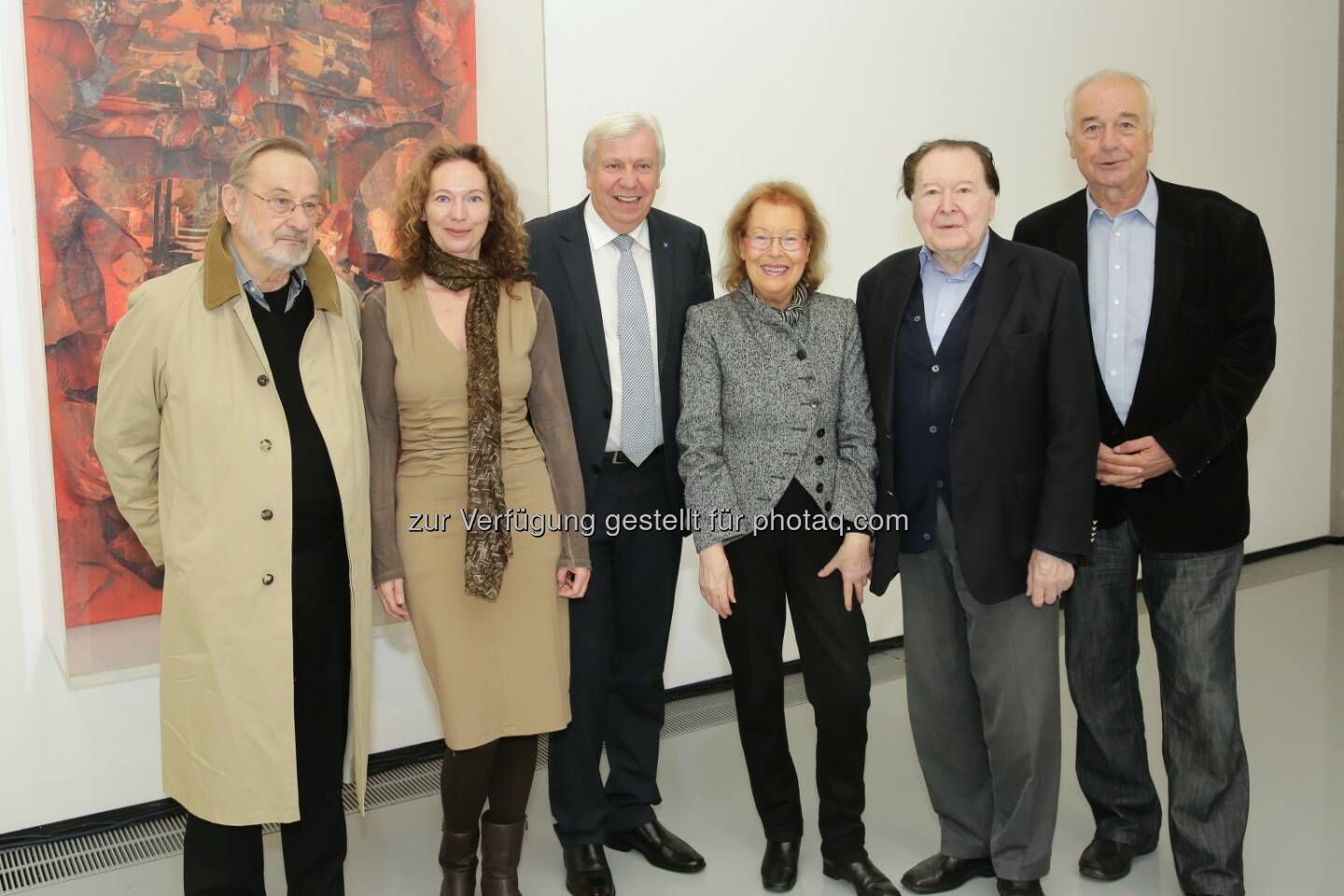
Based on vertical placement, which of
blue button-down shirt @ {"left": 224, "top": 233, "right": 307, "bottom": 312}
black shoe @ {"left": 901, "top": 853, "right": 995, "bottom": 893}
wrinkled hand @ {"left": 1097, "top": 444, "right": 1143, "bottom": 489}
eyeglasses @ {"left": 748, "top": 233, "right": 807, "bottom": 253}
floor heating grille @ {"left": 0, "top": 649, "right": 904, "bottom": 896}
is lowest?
floor heating grille @ {"left": 0, "top": 649, "right": 904, "bottom": 896}

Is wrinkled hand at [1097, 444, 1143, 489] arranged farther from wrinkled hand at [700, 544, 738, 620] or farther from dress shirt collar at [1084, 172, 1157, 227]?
wrinkled hand at [700, 544, 738, 620]

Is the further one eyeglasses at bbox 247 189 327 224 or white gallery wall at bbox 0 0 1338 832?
white gallery wall at bbox 0 0 1338 832

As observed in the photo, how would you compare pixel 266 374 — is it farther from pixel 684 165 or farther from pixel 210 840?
pixel 684 165

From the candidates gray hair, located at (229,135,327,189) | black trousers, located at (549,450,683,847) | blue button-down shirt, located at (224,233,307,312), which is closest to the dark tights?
black trousers, located at (549,450,683,847)

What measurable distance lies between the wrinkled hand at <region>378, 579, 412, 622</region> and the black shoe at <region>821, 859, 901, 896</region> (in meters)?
1.25

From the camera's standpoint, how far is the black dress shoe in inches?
112

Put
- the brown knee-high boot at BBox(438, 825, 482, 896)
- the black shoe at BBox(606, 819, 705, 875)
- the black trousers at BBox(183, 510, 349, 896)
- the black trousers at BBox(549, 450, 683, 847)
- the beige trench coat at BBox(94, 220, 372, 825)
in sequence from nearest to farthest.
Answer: the beige trench coat at BBox(94, 220, 372, 825), the black trousers at BBox(183, 510, 349, 896), the brown knee-high boot at BBox(438, 825, 482, 896), the black trousers at BBox(549, 450, 683, 847), the black shoe at BBox(606, 819, 705, 875)

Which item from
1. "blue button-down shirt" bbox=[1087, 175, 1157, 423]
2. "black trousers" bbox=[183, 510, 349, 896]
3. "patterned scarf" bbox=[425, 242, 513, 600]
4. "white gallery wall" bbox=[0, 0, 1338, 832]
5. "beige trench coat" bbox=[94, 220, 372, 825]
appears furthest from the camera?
"white gallery wall" bbox=[0, 0, 1338, 832]

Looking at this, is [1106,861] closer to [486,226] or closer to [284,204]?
[486,226]

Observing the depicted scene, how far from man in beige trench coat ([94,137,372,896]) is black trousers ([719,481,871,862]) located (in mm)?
899

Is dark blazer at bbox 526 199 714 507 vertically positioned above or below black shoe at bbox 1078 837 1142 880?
above

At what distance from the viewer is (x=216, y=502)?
2150mm

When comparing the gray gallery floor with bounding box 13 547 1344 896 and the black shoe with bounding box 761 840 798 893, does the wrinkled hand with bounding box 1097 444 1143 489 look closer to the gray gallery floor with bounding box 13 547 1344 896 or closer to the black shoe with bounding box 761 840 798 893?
the gray gallery floor with bounding box 13 547 1344 896

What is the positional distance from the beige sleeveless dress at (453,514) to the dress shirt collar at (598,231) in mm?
320
